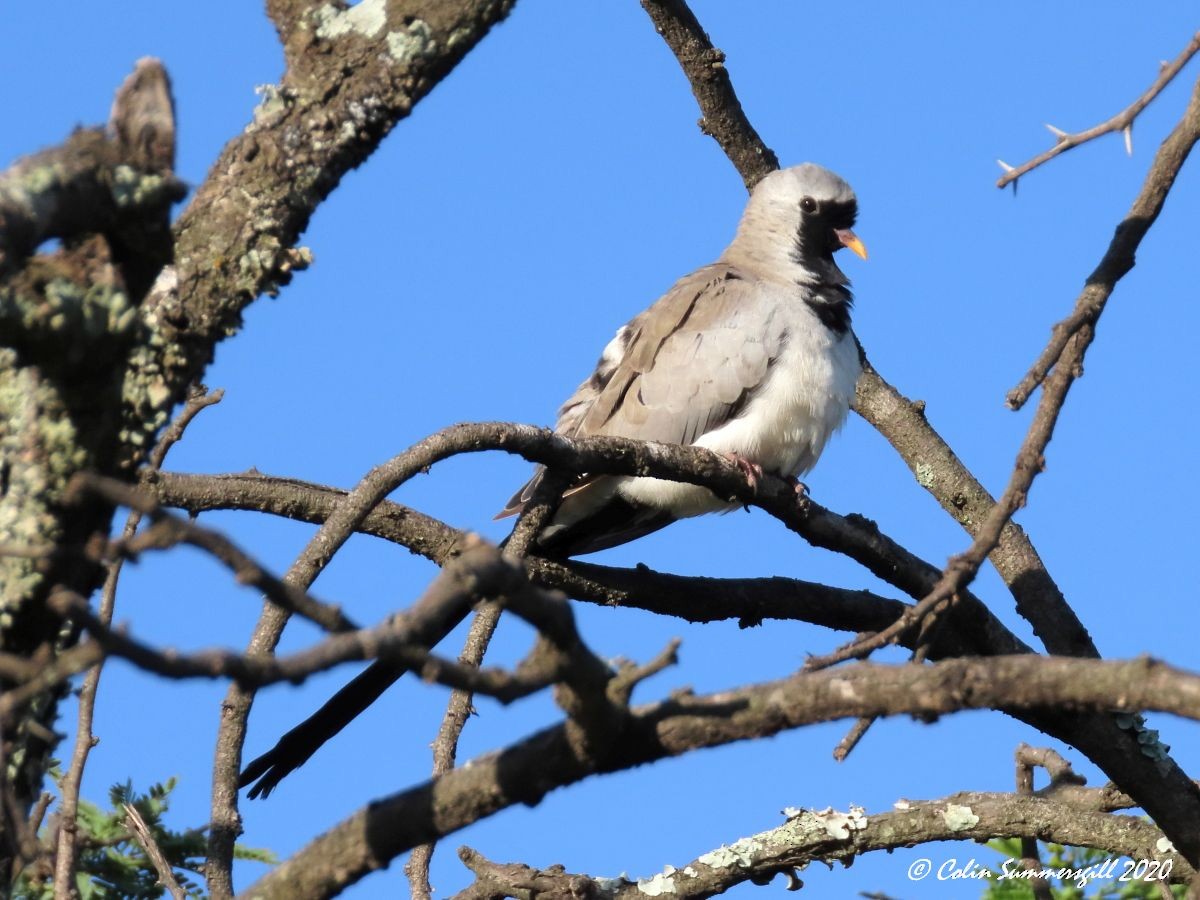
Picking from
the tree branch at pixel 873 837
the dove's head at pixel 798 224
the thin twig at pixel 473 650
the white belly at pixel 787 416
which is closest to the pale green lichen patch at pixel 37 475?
the thin twig at pixel 473 650

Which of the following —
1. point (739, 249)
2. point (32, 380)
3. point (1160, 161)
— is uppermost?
point (739, 249)

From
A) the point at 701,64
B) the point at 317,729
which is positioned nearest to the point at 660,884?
the point at 317,729

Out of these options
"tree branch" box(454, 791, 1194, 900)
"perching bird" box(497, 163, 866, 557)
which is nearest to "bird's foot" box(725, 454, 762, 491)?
"perching bird" box(497, 163, 866, 557)

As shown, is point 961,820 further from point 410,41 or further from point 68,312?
point 68,312

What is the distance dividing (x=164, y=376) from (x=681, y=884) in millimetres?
2383

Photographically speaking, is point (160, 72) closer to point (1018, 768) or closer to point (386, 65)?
point (386, 65)

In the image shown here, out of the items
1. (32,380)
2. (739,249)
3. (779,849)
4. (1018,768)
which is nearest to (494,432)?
(32,380)

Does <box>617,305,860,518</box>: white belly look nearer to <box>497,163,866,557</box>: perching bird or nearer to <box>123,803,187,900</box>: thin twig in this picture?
<box>497,163,866,557</box>: perching bird

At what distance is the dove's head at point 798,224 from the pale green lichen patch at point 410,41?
3.76 meters

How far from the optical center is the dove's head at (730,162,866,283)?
626cm

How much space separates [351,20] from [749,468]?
9.58 feet

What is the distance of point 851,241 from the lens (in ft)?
21.1

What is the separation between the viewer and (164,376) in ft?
7.86

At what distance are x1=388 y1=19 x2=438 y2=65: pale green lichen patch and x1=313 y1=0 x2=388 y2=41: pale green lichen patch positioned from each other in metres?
0.04
